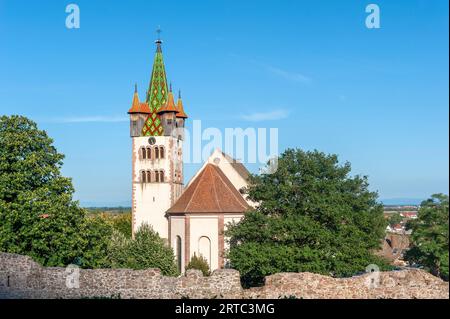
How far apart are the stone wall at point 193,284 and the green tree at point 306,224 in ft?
27.1

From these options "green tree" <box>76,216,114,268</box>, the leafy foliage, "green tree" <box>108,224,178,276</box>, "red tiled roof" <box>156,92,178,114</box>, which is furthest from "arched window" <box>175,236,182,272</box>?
"green tree" <box>76,216,114,268</box>

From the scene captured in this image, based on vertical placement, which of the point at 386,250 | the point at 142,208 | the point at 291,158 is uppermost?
the point at 291,158

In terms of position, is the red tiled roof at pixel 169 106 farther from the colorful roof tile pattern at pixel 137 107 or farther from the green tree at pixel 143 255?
the green tree at pixel 143 255

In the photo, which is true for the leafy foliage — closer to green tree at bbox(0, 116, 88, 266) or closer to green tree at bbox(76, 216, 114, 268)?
green tree at bbox(76, 216, 114, 268)

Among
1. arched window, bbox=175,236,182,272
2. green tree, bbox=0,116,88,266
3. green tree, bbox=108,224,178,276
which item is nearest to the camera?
green tree, bbox=0,116,88,266

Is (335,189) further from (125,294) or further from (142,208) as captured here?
(142,208)

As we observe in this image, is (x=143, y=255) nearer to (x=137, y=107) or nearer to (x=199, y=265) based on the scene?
(x=199, y=265)

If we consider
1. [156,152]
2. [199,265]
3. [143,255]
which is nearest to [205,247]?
[199,265]

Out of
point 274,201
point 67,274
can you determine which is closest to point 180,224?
point 274,201

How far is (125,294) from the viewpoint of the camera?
20984mm

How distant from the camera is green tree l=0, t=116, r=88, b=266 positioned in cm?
2789

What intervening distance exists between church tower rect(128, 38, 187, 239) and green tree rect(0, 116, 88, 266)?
19.7 metres

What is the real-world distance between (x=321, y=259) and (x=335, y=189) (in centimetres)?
426

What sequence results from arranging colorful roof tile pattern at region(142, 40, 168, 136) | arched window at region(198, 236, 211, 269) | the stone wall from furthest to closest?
colorful roof tile pattern at region(142, 40, 168, 136), arched window at region(198, 236, 211, 269), the stone wall
